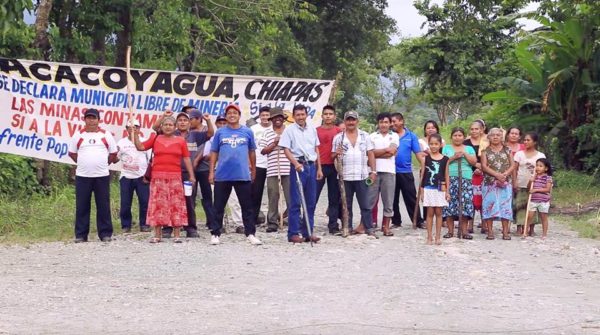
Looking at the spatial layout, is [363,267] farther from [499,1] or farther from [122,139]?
[499,1]

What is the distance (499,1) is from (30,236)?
13332 mm

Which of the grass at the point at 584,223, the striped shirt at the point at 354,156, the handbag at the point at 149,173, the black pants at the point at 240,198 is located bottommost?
the grass at the point at 584,223

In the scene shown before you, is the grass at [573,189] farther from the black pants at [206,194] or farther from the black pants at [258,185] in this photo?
the black pants at [206,194]

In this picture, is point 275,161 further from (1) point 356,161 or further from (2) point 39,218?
(2) point 39,218

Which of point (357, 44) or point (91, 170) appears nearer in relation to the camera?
point (91, 170)

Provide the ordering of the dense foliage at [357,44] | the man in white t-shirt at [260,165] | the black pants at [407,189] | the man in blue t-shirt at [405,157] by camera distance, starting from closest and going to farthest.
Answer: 1. the man in white t-shirt at [260,165]
2. the man in blue t-shirt at [405,157]
3. the black pants at [407,189]
4. the dense foliage at [357,44]

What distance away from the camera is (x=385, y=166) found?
12.7 m

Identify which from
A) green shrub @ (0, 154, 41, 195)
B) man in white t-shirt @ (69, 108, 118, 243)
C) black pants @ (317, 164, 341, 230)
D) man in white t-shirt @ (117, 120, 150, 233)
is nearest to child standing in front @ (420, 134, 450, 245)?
black pants @ (317, 164, 341, 230)

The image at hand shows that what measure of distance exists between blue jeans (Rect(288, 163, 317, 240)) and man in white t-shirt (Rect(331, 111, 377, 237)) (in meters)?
0.59

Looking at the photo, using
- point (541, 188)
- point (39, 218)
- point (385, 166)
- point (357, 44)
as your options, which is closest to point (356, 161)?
point (385, 166)

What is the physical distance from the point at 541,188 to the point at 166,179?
4.81m

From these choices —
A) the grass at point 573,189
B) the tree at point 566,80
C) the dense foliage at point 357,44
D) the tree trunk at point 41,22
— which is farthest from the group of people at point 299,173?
the tree at point 566,80

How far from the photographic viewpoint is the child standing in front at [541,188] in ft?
41.6

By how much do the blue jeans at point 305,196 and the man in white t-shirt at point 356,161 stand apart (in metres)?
0.59
